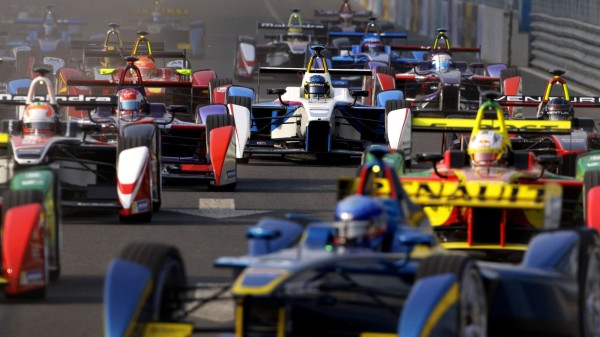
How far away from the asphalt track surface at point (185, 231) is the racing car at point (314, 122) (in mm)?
277

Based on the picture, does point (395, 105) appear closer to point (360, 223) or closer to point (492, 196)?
point (492, 196)

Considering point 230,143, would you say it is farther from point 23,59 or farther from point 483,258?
point 23,59

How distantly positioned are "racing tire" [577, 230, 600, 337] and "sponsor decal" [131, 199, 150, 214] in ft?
20.6

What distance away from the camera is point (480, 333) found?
9.12 metres

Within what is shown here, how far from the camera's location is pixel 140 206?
1562 cm

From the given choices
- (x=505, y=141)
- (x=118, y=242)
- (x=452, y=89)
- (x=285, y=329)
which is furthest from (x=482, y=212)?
(x=452, y=89)

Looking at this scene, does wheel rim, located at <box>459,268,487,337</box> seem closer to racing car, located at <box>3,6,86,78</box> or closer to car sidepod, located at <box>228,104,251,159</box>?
car sidepod, located at <box>228,104,251,159</box>

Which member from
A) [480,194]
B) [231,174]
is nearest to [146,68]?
[231,174]

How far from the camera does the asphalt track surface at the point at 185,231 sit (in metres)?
11.2

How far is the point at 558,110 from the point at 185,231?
606 cm

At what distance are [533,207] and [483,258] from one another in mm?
1262

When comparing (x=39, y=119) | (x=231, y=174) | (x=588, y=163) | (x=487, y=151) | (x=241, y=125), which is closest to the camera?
(x=487, y=151)

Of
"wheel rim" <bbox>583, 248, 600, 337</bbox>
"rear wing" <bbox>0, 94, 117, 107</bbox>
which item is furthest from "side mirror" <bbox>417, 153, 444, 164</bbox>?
"rear wing" <bbox>0, 94, 117, 107</bbox>

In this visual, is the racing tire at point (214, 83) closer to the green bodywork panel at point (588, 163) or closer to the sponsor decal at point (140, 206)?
the sponsor decal at point (140, 206)
